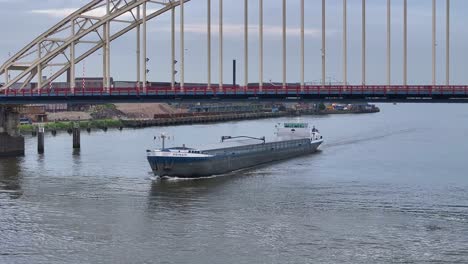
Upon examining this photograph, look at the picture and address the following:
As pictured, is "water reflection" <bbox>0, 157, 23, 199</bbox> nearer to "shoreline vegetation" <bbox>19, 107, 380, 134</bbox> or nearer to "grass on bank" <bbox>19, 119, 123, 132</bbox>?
"shoreline vegetation" <bbox>19, 107, 380, 134</bbox>

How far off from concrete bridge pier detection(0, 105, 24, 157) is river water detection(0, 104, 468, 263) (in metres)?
2.81

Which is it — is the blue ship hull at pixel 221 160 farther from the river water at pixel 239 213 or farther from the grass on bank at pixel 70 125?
the grass on bank at pixel 70 125

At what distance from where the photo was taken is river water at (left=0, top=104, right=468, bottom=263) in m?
26.2

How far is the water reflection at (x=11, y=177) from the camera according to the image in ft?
131

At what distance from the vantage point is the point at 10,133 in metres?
59.0

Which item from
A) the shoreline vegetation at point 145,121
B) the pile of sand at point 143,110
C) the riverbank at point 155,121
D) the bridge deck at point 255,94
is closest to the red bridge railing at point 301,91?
the bridge deck at point 255,94

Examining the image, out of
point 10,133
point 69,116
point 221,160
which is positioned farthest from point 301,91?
point 69,116

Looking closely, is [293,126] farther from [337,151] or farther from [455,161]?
[455,161]

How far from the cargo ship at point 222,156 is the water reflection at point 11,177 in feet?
24.2

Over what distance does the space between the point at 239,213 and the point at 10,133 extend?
101 feet

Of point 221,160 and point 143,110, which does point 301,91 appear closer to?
point 221,160

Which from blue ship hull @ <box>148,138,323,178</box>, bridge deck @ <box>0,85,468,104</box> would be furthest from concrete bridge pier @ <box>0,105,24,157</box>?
blue ship hull @ <box>148,138,323,178</box>

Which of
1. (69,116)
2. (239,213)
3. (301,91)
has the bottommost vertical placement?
(239,213)

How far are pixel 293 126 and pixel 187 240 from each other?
4456 centimetres
